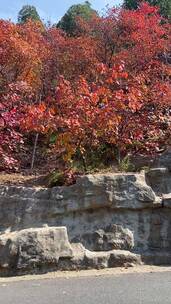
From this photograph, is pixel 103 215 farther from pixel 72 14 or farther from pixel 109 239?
pixel 72 14

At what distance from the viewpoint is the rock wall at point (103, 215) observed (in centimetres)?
895

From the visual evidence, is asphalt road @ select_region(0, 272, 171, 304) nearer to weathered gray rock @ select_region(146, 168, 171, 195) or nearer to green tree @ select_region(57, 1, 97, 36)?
weathered gray rock @ select_region(146, 168, 171, 195)

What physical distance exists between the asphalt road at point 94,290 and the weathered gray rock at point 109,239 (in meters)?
0.98

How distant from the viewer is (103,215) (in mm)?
9234

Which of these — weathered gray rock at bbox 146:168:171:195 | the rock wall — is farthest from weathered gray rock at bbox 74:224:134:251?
weathered gray rock at bbox 146:168:171:195

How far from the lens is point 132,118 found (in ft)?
36.8

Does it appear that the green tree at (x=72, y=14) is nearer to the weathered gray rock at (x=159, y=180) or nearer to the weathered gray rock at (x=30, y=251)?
the weathered gray rock at (x=159, y=180)

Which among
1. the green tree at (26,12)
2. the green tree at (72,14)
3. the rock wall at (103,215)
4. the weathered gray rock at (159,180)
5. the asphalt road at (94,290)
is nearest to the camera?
the asphalt road at (94,290)

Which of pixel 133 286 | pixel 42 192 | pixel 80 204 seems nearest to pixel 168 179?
pixel 80 204

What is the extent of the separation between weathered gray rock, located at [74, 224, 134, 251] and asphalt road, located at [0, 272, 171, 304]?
98cm

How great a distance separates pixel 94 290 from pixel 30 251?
155cm

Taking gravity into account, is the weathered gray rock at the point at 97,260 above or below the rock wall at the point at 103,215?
below

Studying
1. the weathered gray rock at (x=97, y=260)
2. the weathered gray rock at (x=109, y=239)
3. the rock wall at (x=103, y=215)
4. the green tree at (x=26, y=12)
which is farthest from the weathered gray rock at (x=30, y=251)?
the green tree at (x=26, y=12)

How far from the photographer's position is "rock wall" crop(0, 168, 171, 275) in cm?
895
